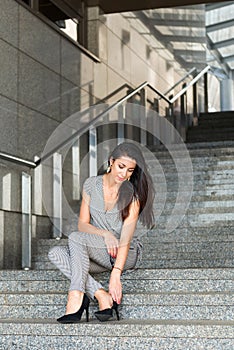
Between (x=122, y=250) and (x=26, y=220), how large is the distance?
6.39ft

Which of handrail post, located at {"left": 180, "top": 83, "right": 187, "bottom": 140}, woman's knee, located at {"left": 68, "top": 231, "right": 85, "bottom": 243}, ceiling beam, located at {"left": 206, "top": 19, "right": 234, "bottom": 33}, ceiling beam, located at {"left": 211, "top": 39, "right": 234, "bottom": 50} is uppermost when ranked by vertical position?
ceiling beam, located at {"left": 206, "top": 19, "right": 234, "bottom": 33}

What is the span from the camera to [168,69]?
12.3 m

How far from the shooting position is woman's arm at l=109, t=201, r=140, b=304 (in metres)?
3.73

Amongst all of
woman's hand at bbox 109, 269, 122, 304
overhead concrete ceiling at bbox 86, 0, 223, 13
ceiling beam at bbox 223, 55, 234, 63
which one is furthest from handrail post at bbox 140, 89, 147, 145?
ceiling beam at bbox 223, 55, 234, 63

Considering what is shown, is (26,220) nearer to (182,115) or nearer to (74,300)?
(74,300)

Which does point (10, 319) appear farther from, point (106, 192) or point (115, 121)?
point (115, 121)

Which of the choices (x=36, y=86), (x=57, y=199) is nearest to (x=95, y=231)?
(x=57, y=199)

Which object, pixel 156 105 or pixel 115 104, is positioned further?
pixel 156 105

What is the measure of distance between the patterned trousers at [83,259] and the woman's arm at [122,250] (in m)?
0.09

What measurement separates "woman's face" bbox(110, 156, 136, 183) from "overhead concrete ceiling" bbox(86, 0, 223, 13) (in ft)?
18.4

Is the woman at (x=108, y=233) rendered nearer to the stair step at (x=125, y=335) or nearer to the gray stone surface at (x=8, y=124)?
the stair step at (x=125, y=335)

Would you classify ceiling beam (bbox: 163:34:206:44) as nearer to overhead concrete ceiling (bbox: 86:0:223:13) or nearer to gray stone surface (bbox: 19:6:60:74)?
overhead concrete ceiling (bbox: 86:0:223:13)

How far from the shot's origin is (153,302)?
3.99 meters

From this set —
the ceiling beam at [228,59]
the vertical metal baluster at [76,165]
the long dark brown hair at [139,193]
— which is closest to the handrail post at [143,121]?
the vertical metal baluster at [76,165]
